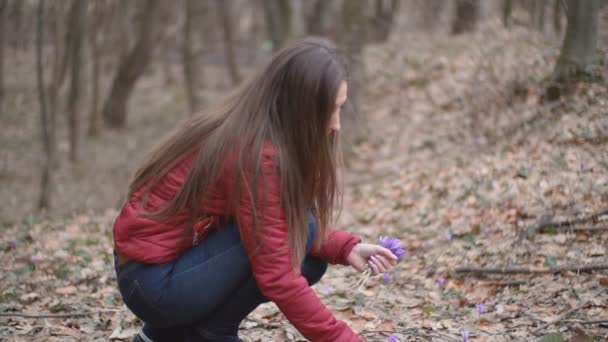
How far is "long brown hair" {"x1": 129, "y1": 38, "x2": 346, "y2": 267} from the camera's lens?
209 cm

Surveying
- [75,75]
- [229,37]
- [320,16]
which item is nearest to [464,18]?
[320,16]

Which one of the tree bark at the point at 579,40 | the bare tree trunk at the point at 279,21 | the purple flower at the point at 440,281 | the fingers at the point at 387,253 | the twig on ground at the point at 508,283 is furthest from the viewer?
the bare tree trunk at the point at 279,21

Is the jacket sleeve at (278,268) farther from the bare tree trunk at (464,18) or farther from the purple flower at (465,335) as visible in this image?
the bare tree trunk at (464,18)

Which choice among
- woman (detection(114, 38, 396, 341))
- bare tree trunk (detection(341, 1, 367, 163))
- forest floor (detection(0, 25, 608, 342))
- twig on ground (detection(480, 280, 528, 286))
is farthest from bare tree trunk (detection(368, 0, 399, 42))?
woman (detection(114, 38, 396, 341))

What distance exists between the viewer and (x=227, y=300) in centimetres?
236

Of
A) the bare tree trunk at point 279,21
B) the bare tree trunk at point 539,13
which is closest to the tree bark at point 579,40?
the bare tree trunk at point 539,13

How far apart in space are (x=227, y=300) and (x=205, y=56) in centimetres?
2027

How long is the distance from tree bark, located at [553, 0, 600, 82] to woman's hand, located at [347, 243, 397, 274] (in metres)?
3.89

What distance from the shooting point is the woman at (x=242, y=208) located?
6.87 ft

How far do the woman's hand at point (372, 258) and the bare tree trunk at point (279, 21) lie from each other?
29.1 ft

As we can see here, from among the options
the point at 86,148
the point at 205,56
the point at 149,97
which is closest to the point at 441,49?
the point at 86,148

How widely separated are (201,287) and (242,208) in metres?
0.36

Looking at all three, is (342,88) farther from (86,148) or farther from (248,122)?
(86,148)

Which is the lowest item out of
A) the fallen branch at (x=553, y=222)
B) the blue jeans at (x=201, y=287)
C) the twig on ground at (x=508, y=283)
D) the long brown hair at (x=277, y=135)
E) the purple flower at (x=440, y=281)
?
the purple flower at (x=440, y=281)
